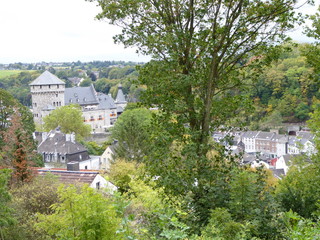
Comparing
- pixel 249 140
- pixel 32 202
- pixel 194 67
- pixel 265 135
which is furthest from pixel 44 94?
pixel 194 67

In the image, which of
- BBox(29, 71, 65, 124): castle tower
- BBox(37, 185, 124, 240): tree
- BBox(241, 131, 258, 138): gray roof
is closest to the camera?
BBox(37, 185, 124, 240): tree

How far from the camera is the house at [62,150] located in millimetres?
39375

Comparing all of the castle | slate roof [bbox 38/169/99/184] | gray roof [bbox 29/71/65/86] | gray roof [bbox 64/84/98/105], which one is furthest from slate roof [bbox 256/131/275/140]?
slate roof [bbox 38/169/99/184]

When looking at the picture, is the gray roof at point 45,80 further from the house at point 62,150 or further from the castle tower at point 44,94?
the house at point 62,150

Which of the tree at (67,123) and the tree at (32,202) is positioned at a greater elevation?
the tree at (32,202)

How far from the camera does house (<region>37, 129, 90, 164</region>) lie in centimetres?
3938

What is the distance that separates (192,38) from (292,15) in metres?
1.78

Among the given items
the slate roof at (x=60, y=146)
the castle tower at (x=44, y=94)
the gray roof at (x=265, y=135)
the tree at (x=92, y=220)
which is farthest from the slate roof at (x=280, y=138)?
the tree at (x=92, y=220)

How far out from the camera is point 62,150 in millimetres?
39812

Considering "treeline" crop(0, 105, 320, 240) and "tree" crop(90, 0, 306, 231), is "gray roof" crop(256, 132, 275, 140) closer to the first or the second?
"treeline" crop(0, 105, 320, 240)

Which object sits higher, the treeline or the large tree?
the large tree

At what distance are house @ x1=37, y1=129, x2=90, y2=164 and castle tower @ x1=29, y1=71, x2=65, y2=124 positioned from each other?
1133 inches

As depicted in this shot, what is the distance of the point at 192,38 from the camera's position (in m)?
7.48

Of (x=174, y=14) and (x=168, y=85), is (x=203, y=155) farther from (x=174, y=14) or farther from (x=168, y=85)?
(x=174, y=14)
